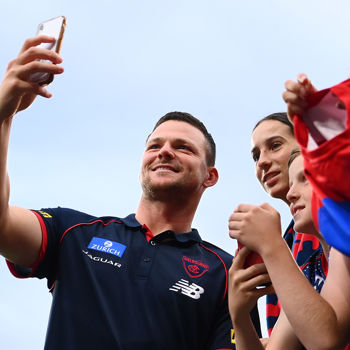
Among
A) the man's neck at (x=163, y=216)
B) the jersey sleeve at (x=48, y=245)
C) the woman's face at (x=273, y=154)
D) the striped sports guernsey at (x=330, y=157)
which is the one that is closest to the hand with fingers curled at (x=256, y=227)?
the striped sports guernsey at (x=330, y=157)

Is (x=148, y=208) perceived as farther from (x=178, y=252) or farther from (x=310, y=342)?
(x=310, y=342)

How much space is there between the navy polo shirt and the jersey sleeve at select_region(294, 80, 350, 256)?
5.24ft

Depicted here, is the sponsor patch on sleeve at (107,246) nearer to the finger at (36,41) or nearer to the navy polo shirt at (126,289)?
the navy polo shirt at (126,289)

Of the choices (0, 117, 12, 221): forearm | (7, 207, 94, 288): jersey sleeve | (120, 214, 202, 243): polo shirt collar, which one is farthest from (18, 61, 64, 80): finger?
(120, 214, 202, 243): polo shirt collar

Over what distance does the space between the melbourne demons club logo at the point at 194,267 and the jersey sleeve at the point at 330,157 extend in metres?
1.69

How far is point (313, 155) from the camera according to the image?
180 cm

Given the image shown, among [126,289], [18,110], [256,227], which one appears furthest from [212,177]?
[256,227]

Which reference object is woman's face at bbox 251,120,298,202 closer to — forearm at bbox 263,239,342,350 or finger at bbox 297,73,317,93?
forearm at bbox 263,239,342,350

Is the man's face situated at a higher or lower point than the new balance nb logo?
higher

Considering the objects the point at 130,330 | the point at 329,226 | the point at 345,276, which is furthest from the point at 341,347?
the point at 130,330

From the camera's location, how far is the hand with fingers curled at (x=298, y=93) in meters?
1.90

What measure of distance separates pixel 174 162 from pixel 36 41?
1.69 m

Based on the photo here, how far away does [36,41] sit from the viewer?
8.41 feet

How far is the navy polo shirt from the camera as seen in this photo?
313cm
